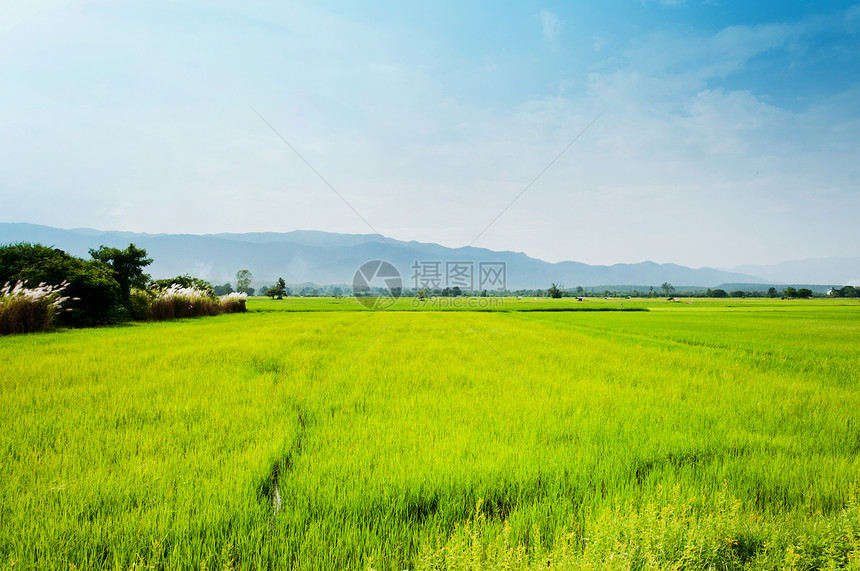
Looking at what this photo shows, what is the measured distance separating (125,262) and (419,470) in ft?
75.9

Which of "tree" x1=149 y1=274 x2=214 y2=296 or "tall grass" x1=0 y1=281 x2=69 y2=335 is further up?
"tree" x1=149 y1=274 x2=214 y2=296

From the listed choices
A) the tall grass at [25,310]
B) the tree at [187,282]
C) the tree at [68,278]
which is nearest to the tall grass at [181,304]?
the tree at [187,282]

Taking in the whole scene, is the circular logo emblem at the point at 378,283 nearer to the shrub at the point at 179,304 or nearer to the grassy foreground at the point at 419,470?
the shrub at the point at 179,304

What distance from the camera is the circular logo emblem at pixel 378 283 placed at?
3359 cm

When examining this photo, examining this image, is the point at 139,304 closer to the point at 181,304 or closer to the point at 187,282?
the point at 181,304

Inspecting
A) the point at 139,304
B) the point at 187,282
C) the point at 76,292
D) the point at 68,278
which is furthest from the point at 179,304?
the point at 187,282

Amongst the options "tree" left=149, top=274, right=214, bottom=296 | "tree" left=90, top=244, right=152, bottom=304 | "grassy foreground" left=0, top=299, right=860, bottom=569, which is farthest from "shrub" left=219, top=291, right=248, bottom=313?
"grassy foreground" left=0, top=299, right=860, bottom=569

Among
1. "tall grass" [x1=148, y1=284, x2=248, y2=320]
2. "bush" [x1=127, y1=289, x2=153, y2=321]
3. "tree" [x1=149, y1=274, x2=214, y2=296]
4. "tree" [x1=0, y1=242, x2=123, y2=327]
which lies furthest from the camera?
"tree" [x1=149, y1=274, x2=214, y2=296]

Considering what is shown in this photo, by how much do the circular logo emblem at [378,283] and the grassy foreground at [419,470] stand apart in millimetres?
24760

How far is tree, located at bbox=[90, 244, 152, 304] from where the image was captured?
59.8ft

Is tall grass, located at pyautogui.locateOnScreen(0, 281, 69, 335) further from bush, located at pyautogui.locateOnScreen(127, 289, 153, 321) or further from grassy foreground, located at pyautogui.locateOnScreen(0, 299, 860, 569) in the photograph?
grassy foreground, located at pyautogui.locateOnScreen(0, 299, 860, 569)

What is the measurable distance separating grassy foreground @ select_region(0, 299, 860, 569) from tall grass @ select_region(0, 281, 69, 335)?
594cm

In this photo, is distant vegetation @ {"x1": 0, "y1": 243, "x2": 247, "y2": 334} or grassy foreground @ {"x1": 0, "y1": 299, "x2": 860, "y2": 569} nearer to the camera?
grassy foreground @ {"x1": 0, "y1": 299, "x2": 860, "y2": 569}

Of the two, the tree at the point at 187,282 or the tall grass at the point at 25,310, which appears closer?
the tall grass at the point at 25,310
